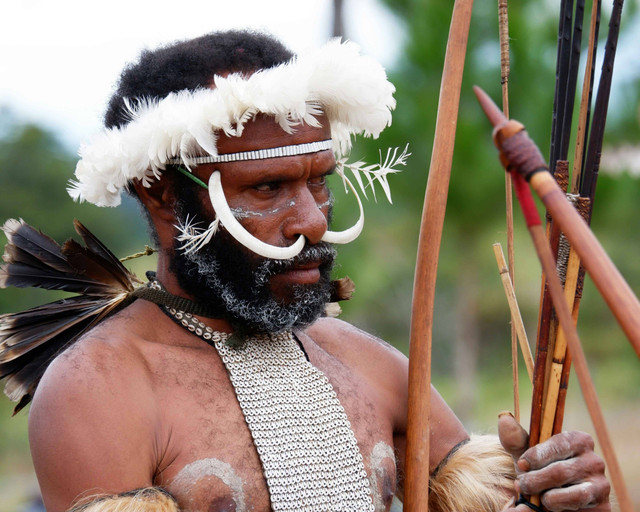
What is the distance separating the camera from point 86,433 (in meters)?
1.88

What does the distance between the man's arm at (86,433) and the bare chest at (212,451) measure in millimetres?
74

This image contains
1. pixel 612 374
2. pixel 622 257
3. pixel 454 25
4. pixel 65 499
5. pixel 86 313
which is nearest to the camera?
pixel 65 499

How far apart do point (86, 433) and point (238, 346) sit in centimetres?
54

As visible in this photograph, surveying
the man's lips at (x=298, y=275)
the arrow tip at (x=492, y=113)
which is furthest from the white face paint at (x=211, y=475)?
the arrow tip at (x=492, y=113)

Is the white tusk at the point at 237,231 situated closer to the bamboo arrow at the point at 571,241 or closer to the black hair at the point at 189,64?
the black hair at the point at 189,64

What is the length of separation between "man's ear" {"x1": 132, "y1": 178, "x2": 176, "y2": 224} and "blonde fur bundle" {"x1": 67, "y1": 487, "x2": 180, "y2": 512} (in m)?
0.83

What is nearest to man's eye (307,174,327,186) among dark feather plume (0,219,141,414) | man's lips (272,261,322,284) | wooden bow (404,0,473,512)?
man's lips (272,261,322,284)

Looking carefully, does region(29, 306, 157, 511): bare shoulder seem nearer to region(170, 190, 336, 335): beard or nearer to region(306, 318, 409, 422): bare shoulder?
region(170, 190, 336, 335): beard

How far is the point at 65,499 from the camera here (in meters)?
1.88

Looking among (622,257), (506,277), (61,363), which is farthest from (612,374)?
(61,363)

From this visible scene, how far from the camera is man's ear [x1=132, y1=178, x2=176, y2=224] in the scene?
2.34 metres

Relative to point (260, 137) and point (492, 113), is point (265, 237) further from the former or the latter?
point (492, 113)

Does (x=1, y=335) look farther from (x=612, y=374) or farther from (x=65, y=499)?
(x=612, y=374)

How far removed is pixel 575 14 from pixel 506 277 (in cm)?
74
